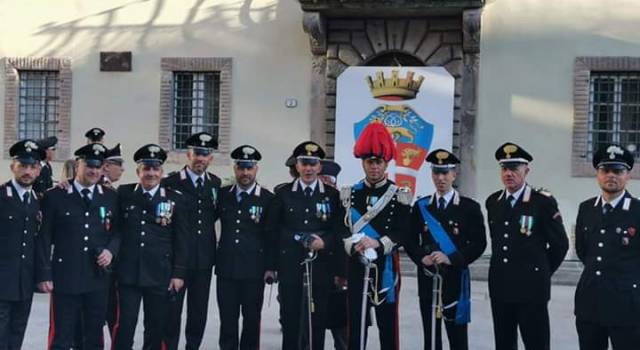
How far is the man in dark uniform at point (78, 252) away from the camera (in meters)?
5.59

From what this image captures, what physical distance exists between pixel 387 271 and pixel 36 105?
940cm

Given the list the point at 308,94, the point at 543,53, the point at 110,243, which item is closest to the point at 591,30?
the point at 543,53

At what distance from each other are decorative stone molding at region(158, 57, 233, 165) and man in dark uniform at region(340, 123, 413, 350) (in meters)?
6.84

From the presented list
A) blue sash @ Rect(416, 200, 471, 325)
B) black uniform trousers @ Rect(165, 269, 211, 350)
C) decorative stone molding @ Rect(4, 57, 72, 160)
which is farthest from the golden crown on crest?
black uniform trousers @ Rect(165, 269, 211, 350)

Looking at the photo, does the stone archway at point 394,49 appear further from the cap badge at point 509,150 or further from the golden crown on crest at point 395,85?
the cap badge at point 509,150

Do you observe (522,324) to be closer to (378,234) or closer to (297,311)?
(378,234)

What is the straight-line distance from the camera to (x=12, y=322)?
555 centimetres

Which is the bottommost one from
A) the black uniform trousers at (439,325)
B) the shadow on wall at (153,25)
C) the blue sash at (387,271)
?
the black uniform trousers at (439,325)

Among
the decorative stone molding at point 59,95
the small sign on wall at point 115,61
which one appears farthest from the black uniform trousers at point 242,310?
the decorative stone molding at point 59,95

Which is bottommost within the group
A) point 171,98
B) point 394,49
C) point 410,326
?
point 410,326

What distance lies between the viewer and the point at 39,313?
8.68 metres

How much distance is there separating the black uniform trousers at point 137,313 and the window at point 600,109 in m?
7.76

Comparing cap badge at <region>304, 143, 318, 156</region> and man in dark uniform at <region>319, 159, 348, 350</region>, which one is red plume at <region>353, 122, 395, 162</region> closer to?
cap badge at <region>304, 143, 318, 156</region>

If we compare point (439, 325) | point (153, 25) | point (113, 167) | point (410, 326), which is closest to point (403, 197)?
point (439, 325)
